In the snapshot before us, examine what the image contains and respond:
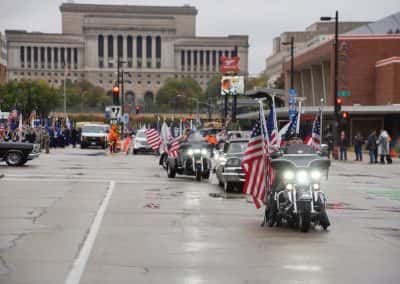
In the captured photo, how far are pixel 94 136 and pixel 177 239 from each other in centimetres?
4918

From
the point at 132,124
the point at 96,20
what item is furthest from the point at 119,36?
the point at 132,124

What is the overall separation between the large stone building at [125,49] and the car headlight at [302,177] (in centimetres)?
17542

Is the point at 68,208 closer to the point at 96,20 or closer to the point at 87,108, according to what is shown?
the point at 87,108

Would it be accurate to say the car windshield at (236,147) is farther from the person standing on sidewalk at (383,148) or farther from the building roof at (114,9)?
the building roof at (114,9)

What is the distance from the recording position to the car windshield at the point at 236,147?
81.9 feet

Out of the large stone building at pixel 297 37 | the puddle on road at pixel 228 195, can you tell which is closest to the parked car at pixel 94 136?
the puddle on road at pixel 228 195

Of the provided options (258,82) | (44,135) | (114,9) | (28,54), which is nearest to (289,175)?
(44,135)

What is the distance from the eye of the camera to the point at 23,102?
360 feet

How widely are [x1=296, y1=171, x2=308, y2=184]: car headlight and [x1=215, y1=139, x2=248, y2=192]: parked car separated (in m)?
8.61

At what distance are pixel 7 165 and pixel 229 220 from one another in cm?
1996

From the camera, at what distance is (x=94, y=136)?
6228 centimetres

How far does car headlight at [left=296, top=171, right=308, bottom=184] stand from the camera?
15031mm

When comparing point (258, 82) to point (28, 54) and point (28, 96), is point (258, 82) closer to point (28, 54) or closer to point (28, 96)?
point (28, 54)

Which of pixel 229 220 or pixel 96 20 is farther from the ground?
pixel 96 20
